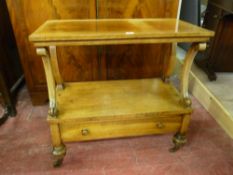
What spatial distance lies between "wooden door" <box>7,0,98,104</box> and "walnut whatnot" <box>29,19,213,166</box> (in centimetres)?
24

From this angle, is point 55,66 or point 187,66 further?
point 55,66

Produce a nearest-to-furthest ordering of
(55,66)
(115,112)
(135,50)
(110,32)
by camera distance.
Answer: (110,32) → (115,112) → (55,66) → (135,50)

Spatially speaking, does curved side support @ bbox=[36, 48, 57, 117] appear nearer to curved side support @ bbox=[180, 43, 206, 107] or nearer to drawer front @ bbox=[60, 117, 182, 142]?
drawer front @ bbox=[60, 117, 182, 142]

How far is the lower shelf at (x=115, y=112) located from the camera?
109 cm

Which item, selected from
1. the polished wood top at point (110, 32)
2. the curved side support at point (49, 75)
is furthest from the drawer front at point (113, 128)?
the polished wood top at point (110, 32)

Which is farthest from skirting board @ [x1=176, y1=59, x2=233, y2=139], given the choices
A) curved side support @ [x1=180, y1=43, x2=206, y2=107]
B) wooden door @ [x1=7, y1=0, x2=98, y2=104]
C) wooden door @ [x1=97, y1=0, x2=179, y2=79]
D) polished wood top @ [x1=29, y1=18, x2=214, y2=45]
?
wooden door @ [x1=7, y1=0, x2=98, y2=104]

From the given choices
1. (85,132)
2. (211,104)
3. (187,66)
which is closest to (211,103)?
(211,104)

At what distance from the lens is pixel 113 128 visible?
1137 millimetres

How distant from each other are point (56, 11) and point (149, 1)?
0.64 meters

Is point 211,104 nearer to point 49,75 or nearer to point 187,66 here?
point 187,66

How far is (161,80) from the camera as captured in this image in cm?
148

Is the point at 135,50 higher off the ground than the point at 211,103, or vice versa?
the point at 135,50

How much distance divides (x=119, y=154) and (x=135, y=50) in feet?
2.55

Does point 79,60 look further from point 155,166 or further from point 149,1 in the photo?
point 155,166
